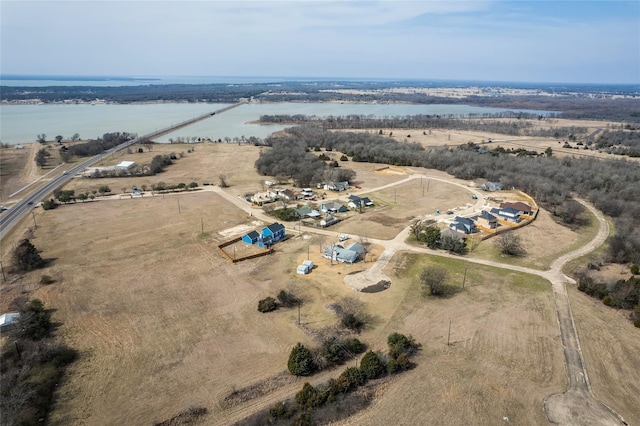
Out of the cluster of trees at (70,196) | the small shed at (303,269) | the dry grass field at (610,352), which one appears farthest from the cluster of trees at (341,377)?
the cluster of trees at (70,196)

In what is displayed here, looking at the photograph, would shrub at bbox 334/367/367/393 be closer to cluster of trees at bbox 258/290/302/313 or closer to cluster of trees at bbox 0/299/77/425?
cluster of trees at bbox 258/290/302/313

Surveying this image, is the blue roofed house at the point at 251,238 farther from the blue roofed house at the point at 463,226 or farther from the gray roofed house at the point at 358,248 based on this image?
the blue roofed house at the point at 463,226

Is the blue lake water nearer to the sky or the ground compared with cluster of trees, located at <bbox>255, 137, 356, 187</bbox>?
nearer to the sky

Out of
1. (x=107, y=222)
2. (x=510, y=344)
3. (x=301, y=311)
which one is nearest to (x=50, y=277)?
(x=107, y=222)

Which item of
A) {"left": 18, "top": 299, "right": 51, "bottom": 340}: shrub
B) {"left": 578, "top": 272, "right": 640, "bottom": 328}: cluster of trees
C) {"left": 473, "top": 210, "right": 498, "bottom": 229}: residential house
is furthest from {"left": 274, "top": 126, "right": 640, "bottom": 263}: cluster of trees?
{"left": 18, "top": 299, "right": 51, "bottom": 340}: shrub

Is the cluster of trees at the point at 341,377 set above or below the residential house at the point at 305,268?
below

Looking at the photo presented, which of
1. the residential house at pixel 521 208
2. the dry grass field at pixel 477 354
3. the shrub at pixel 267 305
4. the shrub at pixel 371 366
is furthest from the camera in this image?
the residential house at pixel 521 208

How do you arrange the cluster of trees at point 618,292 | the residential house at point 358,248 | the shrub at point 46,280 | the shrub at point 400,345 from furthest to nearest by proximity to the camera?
1. the residential house at point 358,248
2. the shrub at point 46,280
3. the cluster of trees at point 618,292
4. the shrub at point 400,345
